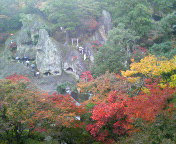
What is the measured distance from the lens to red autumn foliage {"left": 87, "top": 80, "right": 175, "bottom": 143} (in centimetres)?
951

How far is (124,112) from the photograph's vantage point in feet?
33.5

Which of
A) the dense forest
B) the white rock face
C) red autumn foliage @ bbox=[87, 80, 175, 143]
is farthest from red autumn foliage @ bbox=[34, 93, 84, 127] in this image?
the white rock face

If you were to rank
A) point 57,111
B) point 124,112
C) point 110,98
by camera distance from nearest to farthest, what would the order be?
point 124,112, point 57,111, point 110,98

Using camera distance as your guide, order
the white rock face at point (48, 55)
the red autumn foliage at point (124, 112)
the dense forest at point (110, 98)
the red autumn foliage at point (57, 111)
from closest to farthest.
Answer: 1. the dense forest at point (110, 98)
2. the red autumn foliage at point (124, 112)
3. the red autumn foliage at point (57, 111)
4. the white rock face at point (48, 55)

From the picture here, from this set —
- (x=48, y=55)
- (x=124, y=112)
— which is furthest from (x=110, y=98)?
(x=48, y=55)

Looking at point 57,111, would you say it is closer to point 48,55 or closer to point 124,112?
point 124,112

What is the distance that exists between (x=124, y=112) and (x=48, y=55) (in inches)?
667

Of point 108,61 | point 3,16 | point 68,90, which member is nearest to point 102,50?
point 108,61

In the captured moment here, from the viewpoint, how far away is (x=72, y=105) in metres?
12.1

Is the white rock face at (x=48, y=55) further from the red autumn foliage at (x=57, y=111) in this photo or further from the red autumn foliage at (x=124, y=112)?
the red autumn foliage at (x=124, y=112)

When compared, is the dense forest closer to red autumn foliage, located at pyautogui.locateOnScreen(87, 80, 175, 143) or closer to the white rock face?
red autumn foliage, located at pyautogui.locateOnScreen(87, 80, 175, 143)

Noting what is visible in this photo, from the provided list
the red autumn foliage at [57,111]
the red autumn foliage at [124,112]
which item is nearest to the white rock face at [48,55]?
the red autumn foliage at [57,111]

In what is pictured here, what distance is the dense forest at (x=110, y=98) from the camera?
29.9 ft

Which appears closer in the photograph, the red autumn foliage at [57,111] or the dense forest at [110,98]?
the dense forest at [110,98]
